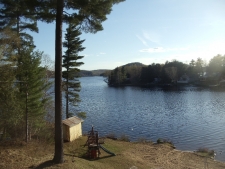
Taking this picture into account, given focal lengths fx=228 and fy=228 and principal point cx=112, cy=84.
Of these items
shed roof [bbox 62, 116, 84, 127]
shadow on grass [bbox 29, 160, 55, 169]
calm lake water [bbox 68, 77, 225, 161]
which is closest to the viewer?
shadow on grass [bbox 29, 160, 55, 169]

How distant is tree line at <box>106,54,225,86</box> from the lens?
99.9m

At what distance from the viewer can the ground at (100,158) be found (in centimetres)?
1090

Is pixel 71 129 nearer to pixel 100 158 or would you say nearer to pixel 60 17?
pixel 100 158

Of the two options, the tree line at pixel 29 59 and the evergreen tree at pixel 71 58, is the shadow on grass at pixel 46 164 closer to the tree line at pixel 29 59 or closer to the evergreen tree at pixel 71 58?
the tree line at pixel 29 59

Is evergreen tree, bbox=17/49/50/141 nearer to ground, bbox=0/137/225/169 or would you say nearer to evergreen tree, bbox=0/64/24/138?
evergreen tree, bbox=0/64/24/138

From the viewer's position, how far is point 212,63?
99.9m

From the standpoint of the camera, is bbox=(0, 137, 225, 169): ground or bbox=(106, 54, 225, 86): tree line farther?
bbox=(106, 54, 225, 86): tree line

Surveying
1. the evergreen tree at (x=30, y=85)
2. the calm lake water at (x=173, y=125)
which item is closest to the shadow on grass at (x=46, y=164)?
the evergreen tree at (x=30, y=85)

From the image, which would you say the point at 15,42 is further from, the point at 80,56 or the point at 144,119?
the point at 144,119

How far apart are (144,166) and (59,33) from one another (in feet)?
30.0

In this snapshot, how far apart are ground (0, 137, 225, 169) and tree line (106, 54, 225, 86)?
86.7m

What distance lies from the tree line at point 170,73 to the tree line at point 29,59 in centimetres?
9123

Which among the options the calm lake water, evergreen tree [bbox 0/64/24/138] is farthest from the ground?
the calm lake water

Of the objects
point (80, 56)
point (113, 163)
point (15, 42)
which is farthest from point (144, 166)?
point (80, 56)
